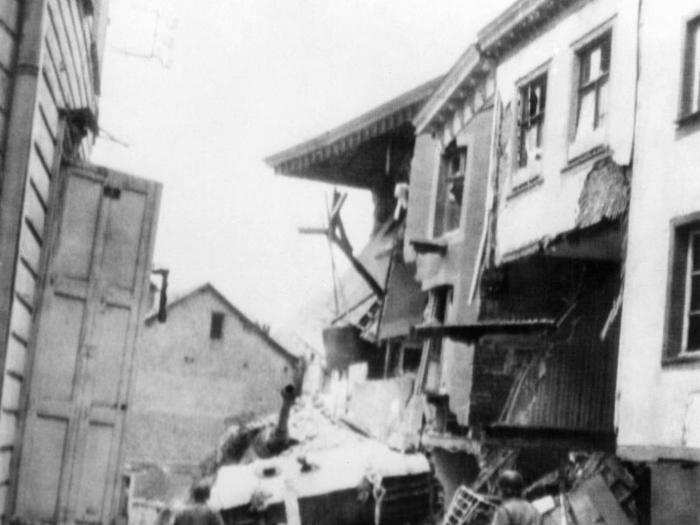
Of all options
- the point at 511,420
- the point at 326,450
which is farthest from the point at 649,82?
the point at 326,450

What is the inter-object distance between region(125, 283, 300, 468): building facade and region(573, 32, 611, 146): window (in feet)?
93.3

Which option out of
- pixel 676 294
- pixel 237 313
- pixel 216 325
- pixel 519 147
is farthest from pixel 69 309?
pixel 237 313

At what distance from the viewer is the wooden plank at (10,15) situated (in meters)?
6.51

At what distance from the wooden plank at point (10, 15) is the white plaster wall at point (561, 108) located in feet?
33.4

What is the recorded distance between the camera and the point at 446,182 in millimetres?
22734

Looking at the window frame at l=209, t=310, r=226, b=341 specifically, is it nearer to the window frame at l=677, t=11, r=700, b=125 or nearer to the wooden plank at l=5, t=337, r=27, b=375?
the window frame at l=677, t=11, r=700, b=125

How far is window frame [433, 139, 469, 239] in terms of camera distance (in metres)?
22.0

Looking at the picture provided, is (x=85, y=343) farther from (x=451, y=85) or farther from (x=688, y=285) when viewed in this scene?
(x=451, y=85)

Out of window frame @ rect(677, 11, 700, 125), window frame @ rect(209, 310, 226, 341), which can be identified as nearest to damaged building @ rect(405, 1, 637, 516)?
window frame @ rect(677, 11, 700, 125)

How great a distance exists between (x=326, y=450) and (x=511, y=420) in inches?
284

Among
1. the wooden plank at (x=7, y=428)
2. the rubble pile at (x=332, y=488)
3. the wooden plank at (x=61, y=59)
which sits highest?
the wooden plank at (x=61, y=59)

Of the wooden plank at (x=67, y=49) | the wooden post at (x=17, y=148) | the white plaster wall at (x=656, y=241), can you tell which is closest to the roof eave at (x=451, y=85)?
the white plaster wall at (x=656, y=241)

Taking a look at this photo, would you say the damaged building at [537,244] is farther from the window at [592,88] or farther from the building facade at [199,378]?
the building facade at [199,378]

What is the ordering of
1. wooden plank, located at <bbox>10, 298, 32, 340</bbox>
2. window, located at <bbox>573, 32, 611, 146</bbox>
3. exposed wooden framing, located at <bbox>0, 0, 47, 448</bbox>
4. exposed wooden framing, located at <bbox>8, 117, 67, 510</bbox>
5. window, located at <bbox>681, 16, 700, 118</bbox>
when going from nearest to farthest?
1. exposed wooden framing, located at <bbox>0, 0, 47, 448</bbox>
2. wooden plank, located at <bbox>10, 298, 32, 340</bbox>
3. exposed wooden framing, located at <bbox>8, 117, 67, 510</bbox>
4. window, located at <bbox>681, 16, 700, 118</bbox>
5. window, located at <bbox>573, 32, 611, 146</bbox>
